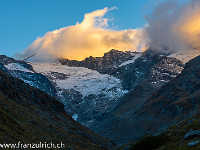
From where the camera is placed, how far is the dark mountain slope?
54125 millimetres

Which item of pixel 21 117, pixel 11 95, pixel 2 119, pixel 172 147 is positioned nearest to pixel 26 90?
pixel 11 95

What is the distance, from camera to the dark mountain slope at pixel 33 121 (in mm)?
54125

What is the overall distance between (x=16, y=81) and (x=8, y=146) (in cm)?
8324

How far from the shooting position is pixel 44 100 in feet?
431

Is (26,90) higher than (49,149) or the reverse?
higher

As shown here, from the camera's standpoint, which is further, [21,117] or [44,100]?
[44,100]

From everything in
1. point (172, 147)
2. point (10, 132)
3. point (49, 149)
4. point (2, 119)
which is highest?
point (2, 119)

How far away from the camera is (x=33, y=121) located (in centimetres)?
7375

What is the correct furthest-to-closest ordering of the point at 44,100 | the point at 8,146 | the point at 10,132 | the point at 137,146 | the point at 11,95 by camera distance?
the point at 44,100, the point at 11,95, the point at 137,146, the point at 10,132, the point at 8,146

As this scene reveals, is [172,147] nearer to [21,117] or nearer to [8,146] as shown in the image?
[8,146]

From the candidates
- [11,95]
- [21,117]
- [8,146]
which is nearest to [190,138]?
[8,146]

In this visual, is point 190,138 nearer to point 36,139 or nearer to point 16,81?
point 36,139

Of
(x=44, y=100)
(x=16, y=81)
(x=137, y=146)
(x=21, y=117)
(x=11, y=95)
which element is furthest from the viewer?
(x=44, y=100)

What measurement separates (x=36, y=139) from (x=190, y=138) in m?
30.7
